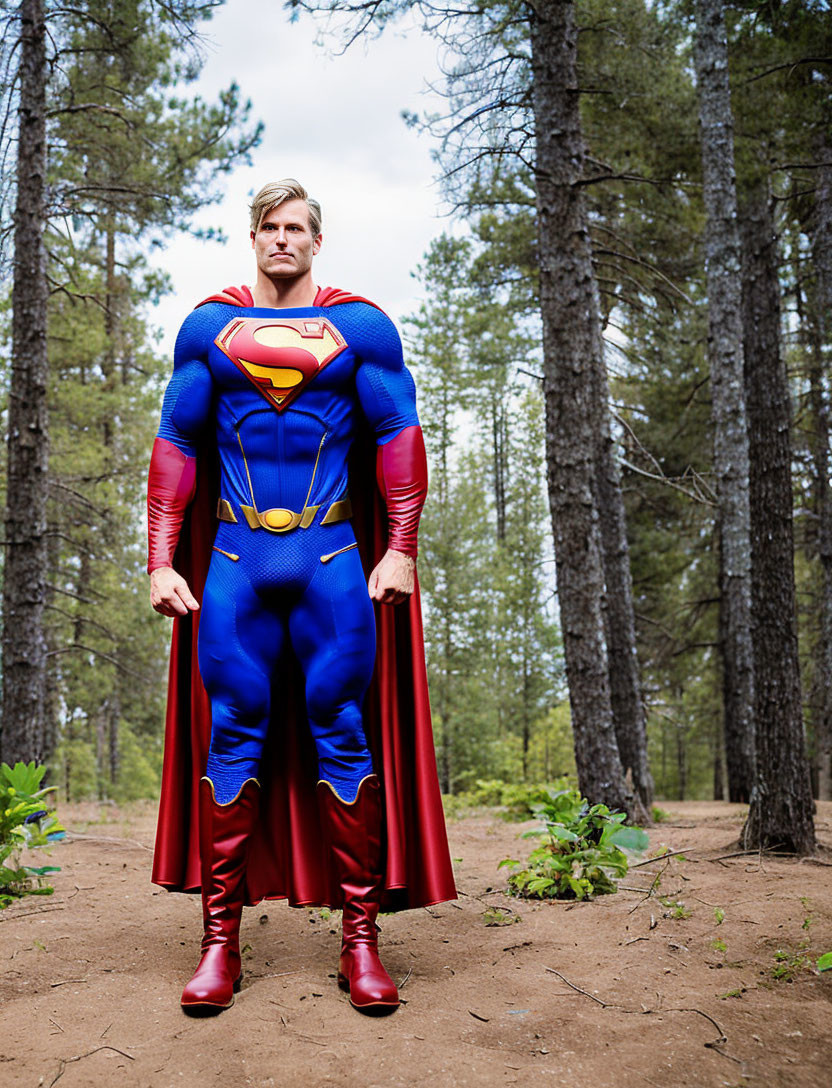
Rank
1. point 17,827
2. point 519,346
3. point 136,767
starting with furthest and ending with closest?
1. point 136,767
2. point 519,346
3. point 17,827

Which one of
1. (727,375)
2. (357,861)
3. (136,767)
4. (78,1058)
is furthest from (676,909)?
(136,767)

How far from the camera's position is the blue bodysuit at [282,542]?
10.1 ft

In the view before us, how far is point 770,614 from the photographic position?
5055 mm

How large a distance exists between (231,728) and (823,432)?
1119 cm

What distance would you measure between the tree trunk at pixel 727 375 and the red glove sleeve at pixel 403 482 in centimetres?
658

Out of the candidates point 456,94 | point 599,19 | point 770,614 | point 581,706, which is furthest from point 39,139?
point 770,614

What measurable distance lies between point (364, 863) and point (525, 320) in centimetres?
1220

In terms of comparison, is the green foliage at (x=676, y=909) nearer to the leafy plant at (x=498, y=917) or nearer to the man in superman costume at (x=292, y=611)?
the leafy plant at (x=498, y=917)

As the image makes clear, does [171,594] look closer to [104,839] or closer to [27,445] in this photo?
[104,839]

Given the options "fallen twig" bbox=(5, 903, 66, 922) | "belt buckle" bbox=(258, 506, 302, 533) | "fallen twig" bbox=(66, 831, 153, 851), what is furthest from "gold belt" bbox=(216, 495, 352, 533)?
"fallen twig" bbox=(66, 831, 153, 851)

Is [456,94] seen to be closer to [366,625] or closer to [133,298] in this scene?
[366,625]

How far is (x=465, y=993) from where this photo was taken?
3.02m

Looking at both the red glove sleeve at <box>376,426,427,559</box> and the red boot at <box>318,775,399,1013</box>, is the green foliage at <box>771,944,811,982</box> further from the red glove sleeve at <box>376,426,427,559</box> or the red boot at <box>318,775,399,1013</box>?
the red glove sleeve at <box>376,426,427,559</box>

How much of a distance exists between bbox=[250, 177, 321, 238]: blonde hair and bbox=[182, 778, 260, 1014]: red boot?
1938mm
